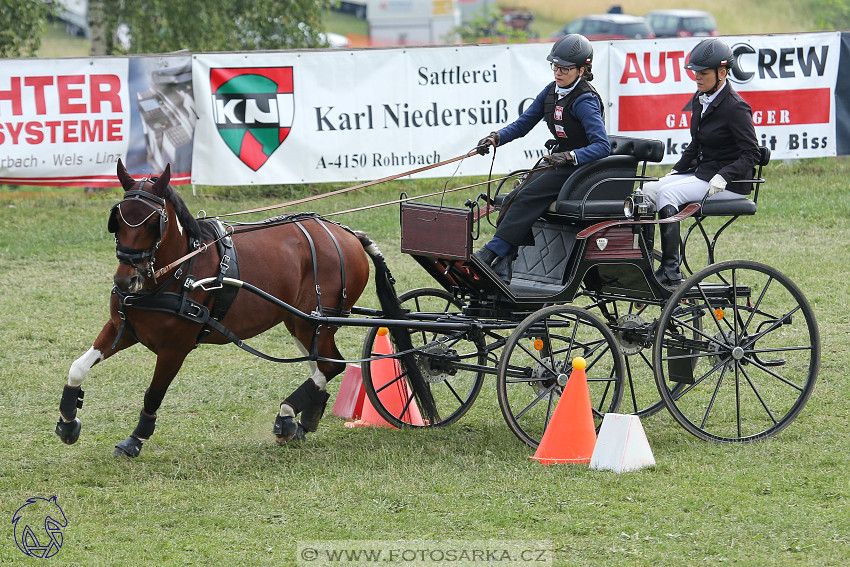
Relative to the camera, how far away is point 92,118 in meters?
12.3

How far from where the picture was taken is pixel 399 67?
1284 cm

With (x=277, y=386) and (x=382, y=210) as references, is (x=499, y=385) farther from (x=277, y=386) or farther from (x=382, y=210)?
(x=382, y=210)

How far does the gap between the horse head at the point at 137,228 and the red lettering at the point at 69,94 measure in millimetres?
7147

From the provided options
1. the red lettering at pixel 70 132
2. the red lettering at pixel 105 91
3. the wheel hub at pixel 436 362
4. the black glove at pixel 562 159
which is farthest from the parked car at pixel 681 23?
the wheel hub at pixel 436 362

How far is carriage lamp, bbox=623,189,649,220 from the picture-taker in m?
6.22

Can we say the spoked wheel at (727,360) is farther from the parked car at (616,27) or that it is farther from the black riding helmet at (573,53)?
the parked car at (616,27)

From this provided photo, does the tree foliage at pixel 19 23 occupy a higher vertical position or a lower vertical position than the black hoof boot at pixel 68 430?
higher

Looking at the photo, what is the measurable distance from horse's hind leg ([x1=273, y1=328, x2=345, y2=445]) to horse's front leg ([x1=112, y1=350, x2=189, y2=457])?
0.72 metres

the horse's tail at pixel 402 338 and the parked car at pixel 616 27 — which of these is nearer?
the horse's tail at pixel 402 338

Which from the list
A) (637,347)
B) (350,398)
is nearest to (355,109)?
(350,398)

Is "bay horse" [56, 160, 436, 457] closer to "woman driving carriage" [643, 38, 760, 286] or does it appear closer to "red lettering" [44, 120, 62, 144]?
"woman driving carriage" [643, 38, 760, 286]

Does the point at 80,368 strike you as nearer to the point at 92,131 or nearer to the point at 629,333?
the point at 629,333

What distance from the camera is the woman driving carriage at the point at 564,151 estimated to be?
626 cm

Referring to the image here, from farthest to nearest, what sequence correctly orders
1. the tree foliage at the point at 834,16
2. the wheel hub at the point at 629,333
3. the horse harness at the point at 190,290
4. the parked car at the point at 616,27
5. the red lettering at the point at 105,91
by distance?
1. the parked car at the point at 616,27
2. the tree foliage at the point at 834,16
3. the red lettering at the point at 105,91
4. the wheel hub at the point at 629,333
5. the horse harness at the point at 190,290
